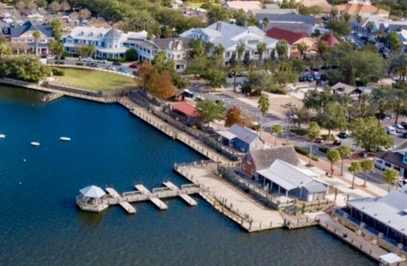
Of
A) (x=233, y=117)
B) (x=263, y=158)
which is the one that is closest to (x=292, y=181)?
(x=263, y=158)

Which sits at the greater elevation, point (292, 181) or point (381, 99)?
point (381, 99)

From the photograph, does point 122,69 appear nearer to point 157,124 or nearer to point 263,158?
point 157,124

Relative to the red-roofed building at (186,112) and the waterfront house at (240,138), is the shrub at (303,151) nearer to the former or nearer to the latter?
the waterfront house at (240,138)

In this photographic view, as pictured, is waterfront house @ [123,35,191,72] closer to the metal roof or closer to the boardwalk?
the boardwalk

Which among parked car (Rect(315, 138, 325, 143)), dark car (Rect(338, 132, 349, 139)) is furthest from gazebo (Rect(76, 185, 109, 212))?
dark car (Rect(338, 132, 349, 139))

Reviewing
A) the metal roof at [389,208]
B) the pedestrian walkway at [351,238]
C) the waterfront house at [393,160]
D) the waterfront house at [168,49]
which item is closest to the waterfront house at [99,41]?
the waterfront house at [168,49]

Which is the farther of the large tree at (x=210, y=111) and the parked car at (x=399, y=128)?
the parked car at (x=399, y=128)
